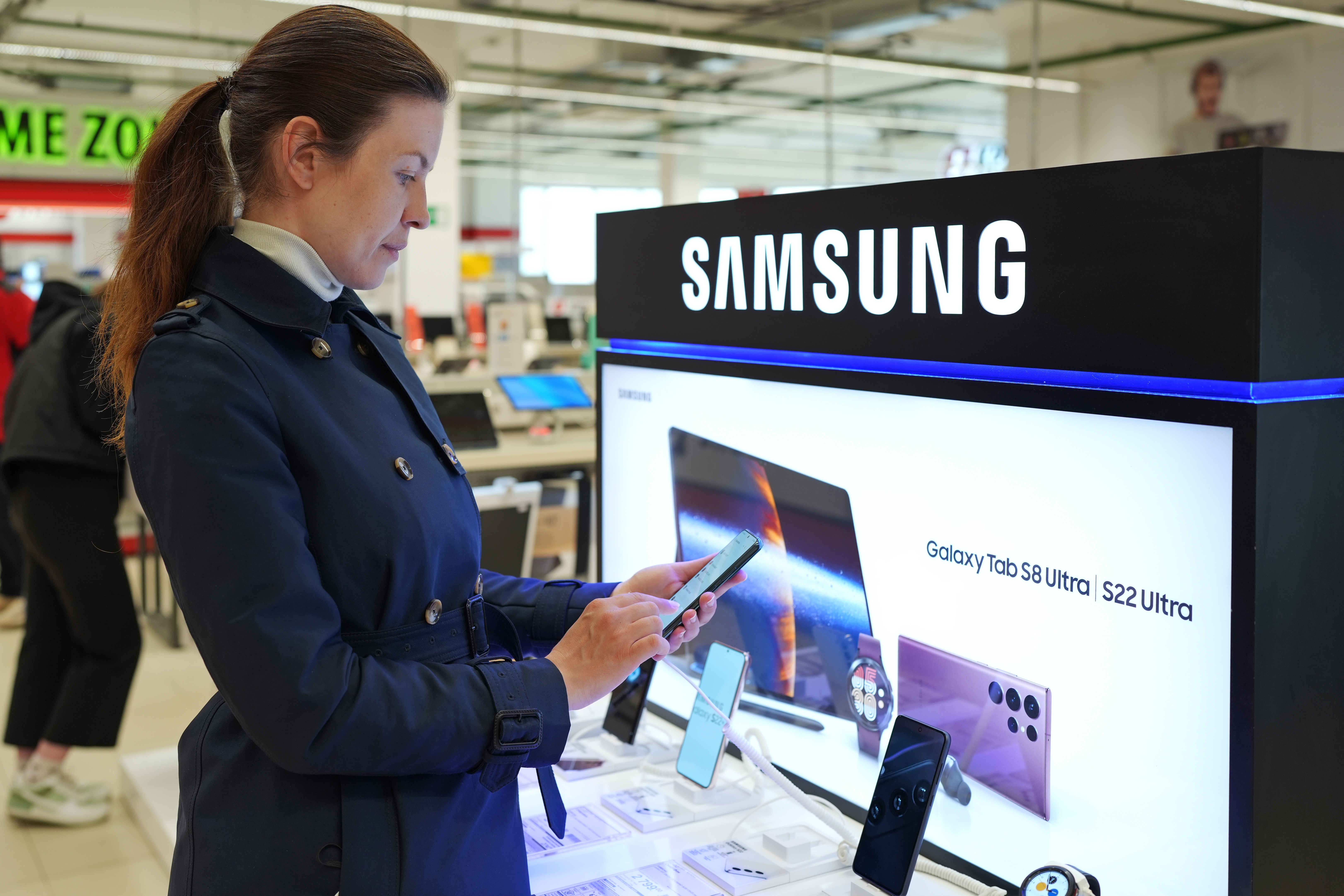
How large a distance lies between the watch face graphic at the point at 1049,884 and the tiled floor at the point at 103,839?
2.05 meters

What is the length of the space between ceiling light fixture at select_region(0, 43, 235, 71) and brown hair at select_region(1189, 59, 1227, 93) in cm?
682

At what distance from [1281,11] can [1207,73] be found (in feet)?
1.68

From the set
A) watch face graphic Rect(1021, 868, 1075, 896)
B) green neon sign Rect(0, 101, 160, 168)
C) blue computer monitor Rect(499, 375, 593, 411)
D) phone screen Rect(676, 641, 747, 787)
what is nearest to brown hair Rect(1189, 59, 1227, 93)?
blue computer monitor Rect(499, 375, 593, 411)

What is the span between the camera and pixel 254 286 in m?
1.05

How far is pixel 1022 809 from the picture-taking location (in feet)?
4.22

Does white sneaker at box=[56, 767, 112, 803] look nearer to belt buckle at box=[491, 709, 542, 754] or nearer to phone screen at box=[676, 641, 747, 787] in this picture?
phone screen at box=[676, 641, 747, 787]

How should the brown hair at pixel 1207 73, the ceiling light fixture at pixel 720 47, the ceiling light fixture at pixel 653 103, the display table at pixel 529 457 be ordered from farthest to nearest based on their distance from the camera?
1. the ceiling light fixture at pixel 653 103
2. the ceiling light fixture at pixel 720 47
3. the brown hair at pixel 1207 73
4. the display table at pixel 529 457

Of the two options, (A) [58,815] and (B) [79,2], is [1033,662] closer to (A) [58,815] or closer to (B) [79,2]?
(A) [58,815]

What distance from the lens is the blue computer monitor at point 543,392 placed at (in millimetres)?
4566

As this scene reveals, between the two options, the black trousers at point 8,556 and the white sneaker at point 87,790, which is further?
the black trousers at point 8,556

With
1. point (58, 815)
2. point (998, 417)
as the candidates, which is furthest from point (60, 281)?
point (998, 417)

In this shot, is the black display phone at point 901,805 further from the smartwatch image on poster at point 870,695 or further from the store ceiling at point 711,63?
the store ceiling at point 711,63

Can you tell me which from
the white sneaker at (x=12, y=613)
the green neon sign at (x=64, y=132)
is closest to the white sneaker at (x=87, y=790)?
the white sneaker at (x=12, y=613)

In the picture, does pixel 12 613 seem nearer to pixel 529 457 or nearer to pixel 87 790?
pixel 87 790
